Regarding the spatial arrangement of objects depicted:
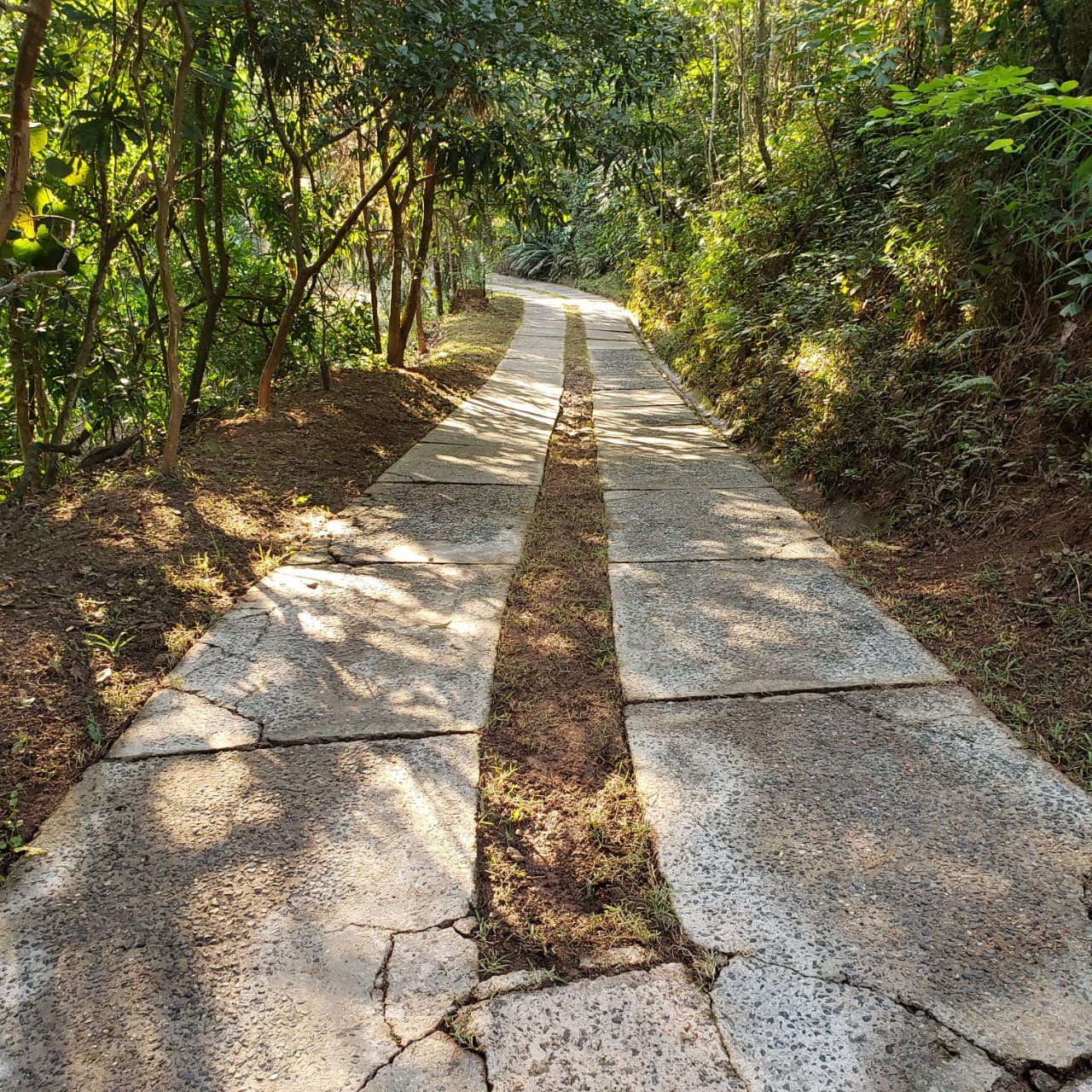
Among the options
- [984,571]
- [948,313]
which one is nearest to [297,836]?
[984,571]

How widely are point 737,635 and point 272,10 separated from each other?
375 centimetres

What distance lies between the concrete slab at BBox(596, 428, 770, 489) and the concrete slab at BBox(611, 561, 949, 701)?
4.11 feet

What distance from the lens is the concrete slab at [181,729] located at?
2.00m

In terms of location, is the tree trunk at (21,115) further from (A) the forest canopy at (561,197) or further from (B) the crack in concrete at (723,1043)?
(B) the crack in concrete at (723,1043)

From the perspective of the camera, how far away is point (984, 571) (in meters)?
2.78

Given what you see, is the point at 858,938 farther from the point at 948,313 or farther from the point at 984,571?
the point at 948,313

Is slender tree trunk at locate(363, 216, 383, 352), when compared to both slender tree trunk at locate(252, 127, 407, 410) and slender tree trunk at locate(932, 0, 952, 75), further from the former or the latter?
slender tree trunk at locate(932, 0, 952, 75)

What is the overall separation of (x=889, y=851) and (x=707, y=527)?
2.24 metres

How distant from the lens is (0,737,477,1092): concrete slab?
4.09 ft

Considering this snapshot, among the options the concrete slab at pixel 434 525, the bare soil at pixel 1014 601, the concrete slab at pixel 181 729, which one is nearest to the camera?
the concrete slab at pixel 181 729

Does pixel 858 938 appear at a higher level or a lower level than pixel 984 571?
lower

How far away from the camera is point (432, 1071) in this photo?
123 centimetres

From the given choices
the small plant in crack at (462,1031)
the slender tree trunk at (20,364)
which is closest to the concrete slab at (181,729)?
the small plant in crack at (462,1031)

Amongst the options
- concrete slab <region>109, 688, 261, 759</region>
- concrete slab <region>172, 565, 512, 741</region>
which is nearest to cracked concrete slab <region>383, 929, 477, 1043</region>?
concrete slab <region>172, 565, 512, 741</region>
